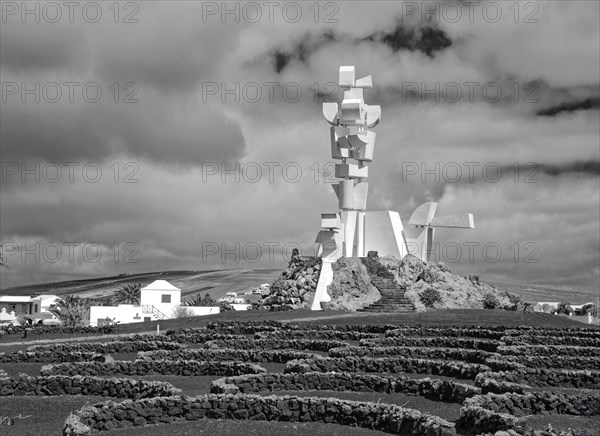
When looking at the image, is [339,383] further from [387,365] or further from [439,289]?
[439,289]

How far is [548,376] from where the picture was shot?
22812mm

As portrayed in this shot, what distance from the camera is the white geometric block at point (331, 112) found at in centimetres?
6750

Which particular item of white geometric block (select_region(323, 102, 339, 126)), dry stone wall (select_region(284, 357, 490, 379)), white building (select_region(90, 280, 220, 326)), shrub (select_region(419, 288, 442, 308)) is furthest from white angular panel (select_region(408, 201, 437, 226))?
dry stone wall (select_region(284, 357, 490, 379))

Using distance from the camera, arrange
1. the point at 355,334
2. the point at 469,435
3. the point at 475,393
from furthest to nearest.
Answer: the point at 355,334 → the point at 475,393 → the point at 469,435

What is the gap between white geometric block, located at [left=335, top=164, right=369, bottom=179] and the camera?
6700cm

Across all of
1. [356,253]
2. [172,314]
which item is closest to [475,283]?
[356,253]

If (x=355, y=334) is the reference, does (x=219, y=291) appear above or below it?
below

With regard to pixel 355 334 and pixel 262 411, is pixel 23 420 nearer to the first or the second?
pixel 262 411

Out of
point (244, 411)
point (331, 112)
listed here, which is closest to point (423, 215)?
point (331, 112)

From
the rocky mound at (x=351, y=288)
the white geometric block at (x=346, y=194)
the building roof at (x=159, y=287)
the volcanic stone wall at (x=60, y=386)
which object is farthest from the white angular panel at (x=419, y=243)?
the volcanic stone wall at (x=60, y=386)

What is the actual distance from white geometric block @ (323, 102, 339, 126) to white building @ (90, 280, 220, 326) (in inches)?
959

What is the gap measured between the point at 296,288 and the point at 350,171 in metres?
12.8

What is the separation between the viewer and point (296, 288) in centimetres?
6303

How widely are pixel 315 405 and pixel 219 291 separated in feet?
566
